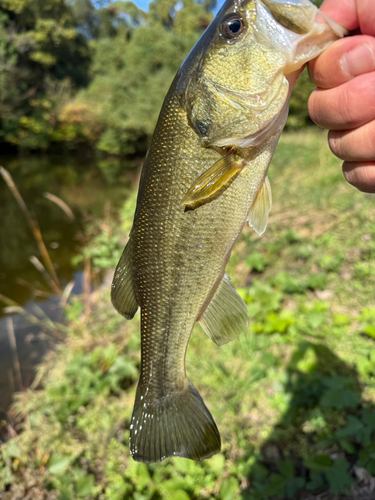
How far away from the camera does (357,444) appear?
2051mm

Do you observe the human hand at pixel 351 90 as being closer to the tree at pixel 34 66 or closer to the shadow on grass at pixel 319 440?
the shadow on grass at pixel 319 440

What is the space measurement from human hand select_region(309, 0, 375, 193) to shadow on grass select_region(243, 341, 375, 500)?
4.99ft

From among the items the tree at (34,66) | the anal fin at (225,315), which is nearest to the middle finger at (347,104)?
the anal fin at (225,315)

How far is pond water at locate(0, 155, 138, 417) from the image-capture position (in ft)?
16.9

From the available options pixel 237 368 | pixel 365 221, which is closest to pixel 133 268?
pixel 237 368

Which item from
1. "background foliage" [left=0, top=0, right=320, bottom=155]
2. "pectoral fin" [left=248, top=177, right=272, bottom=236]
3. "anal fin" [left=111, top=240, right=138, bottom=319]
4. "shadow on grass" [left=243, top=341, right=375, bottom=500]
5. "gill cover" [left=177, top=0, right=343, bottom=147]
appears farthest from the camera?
"background foliage" [left=0, top=0, right=320, bottom=155]

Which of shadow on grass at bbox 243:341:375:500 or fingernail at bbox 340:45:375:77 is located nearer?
fingernail at bbox 340:45:375:77

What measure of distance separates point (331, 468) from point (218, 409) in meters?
0.94

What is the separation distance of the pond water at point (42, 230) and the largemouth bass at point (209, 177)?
10.7 ft

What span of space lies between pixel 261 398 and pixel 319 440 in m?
0.52

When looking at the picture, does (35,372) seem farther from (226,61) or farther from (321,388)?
(226,61)

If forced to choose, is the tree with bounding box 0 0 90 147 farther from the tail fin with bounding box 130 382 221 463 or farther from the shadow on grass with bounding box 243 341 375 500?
the tail fin with bounding box 130 382 221 463

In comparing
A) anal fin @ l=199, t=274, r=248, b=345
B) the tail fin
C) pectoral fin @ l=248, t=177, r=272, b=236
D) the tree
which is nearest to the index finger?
pectoral fin @ l=248, t=177, r=272, b=236

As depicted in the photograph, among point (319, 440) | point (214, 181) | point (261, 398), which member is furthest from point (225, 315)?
point (261, 398)
